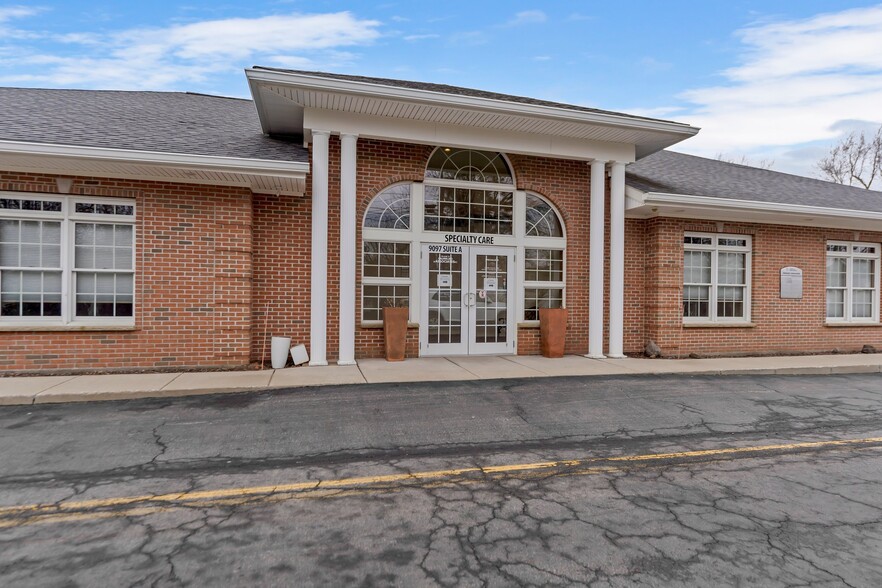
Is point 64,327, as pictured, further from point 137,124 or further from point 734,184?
point 734,184

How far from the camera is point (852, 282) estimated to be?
13016 mm

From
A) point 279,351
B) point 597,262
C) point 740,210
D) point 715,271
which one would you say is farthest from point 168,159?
point 715,271

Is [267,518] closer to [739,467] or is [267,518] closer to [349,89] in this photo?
[739,467]

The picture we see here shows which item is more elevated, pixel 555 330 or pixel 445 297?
pixel 445 297

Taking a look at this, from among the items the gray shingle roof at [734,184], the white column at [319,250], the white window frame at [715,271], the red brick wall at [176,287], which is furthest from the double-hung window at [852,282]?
the red brick wall at [176,287]

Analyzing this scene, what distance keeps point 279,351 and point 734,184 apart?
11.7 meters

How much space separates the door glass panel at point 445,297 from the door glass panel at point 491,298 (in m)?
0.41

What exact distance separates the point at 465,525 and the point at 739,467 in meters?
2.90

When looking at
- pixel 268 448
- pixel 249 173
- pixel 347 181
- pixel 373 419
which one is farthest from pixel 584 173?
pixel 268 448

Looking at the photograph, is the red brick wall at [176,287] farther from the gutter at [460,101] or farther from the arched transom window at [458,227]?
the arched transom window at [458,227]

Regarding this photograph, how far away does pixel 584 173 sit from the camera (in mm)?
11234

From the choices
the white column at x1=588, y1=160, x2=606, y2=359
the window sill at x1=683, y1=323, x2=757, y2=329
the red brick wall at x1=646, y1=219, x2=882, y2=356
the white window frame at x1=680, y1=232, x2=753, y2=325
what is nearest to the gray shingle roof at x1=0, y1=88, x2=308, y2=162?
the white column at x1=588, y1=160, x2=606, y2=359

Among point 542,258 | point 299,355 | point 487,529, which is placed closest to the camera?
point 487,529

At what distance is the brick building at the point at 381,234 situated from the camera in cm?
815
